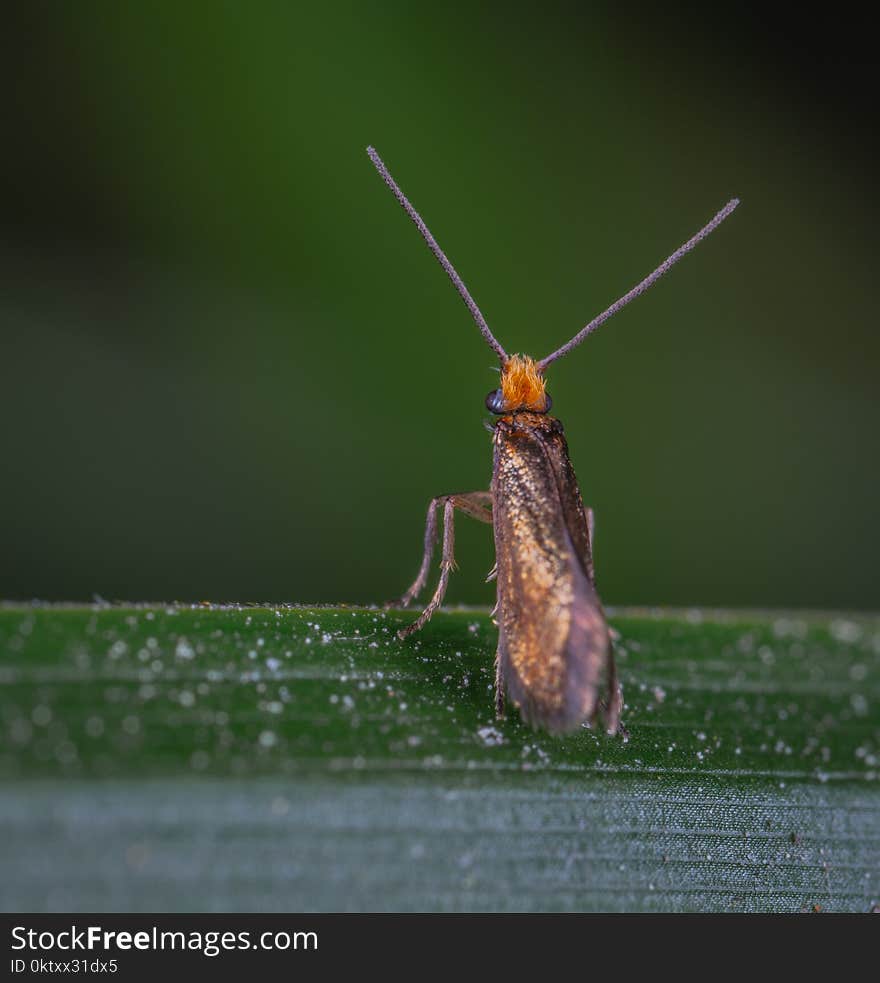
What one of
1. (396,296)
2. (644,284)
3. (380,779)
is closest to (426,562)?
(380,779)

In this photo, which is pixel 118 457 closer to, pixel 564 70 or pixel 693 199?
pixel 564 70

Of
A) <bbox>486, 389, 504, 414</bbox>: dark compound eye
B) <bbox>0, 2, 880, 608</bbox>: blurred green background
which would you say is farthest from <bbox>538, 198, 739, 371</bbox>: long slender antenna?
<bbox>0, 2, 880, 608</bbox>: blurred green background

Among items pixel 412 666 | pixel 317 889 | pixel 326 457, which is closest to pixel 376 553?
pixel 326 457

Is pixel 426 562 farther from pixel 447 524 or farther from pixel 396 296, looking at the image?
pixel 396 296

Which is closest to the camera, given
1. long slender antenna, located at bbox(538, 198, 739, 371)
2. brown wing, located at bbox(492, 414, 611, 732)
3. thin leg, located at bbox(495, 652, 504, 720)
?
brown wing, located at bbox(492, 414, 611, 732)

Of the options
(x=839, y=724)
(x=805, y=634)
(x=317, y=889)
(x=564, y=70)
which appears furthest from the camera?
(x=564, y=70)

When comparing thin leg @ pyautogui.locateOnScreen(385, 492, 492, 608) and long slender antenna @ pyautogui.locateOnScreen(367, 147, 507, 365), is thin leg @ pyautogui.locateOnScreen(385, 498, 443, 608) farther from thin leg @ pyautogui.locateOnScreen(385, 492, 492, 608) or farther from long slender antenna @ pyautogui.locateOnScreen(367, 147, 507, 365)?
long slender antenna @ pyautogui.locateOnScreen(367, 147, 507, 365)

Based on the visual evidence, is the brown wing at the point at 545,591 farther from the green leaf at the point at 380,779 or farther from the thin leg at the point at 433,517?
the thin leg at the point at 433,517
